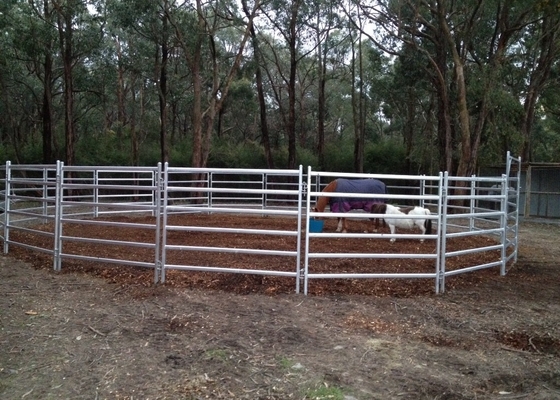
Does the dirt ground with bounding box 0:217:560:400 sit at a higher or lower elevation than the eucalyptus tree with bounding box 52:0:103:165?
lower

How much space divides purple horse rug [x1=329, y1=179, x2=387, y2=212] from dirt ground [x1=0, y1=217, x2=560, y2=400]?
356 cm

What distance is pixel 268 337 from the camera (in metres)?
4.38

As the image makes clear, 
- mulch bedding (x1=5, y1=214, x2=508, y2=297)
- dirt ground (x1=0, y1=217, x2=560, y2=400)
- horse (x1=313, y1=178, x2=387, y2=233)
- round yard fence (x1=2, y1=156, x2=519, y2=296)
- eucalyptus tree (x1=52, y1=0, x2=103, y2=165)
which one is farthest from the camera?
eucalyptus tree (x1=52, y1=0, x2=103, y2=165)

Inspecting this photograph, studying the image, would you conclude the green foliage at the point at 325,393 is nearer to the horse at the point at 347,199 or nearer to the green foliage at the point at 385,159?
the horse at the point at 347,199

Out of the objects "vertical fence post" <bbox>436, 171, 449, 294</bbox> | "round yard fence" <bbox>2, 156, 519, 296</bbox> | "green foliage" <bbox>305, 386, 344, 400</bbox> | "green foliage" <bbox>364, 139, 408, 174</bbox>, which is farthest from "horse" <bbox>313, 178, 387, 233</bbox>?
"green foliage" <bbox>364, 139, 408, 174</bbox>

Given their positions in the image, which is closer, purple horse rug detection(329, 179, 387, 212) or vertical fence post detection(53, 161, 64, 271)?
vertical fence post detection(53, 161, 64, 271)

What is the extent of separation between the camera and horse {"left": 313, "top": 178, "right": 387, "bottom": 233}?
33.7 feet

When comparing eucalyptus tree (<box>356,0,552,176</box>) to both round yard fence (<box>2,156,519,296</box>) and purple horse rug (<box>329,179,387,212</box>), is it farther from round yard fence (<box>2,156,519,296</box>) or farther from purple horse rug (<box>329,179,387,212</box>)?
round yard fence (<box>2,156,519,296</box>)

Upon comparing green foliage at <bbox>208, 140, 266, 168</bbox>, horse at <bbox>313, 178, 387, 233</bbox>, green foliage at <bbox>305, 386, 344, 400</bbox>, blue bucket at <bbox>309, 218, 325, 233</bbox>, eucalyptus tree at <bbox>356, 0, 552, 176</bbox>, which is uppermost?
eucalyptus tree at <bbox>356, 0, 552, 176</bbox>

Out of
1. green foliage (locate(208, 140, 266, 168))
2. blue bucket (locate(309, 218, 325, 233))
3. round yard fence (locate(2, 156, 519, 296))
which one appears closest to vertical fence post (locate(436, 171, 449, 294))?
round yard fence (locate(2, 156, 519, 296))

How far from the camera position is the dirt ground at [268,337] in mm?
3502

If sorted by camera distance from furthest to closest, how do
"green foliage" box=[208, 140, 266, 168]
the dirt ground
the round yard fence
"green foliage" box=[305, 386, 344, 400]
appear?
"green foliage" box=[208, 140, 266, 168] < the round yard fence < the dirt ground < "green foliage" box=[305, 386, 344, 400]

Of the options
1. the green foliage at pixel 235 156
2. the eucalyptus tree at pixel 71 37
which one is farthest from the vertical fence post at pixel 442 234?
the green foliage at pixel 235 156

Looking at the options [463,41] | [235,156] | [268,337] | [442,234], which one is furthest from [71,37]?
[268,337]
